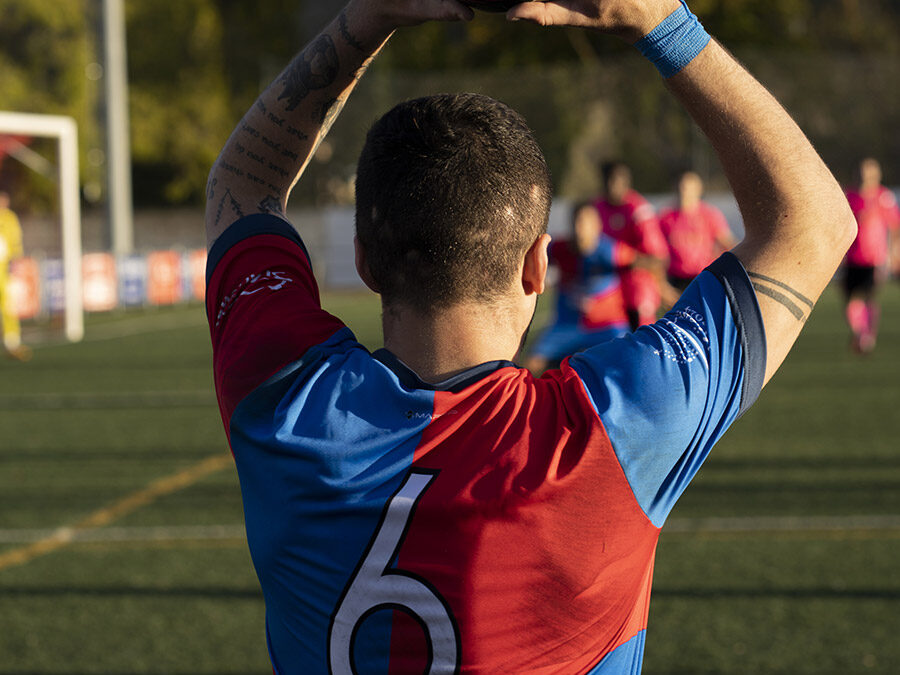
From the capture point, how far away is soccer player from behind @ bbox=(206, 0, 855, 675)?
134cm

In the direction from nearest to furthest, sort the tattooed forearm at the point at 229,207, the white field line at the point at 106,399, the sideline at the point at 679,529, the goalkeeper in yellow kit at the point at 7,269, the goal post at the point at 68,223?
the tattooed forearm at the point at 229,207 < the sideline at the point at 679,529 < the white field line at the point at 106,399 < the goalkeeper in yellow kit at the point at 7,269 < the goal post at the point at 68,223

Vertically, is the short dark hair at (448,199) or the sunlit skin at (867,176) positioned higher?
the short dark hair at (448,199)

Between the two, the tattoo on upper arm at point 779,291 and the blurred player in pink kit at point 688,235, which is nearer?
the tattoo on upper arm at point 779,291

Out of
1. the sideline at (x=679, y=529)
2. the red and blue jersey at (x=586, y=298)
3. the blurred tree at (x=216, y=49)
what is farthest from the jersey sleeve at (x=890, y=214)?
the blurred tree at (x=216, y=49)

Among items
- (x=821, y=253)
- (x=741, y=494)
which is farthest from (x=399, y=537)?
(x=741, y=494)

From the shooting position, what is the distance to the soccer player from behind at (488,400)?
1342mm

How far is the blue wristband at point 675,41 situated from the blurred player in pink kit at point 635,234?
24.1ft

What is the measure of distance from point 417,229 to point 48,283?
19.1m

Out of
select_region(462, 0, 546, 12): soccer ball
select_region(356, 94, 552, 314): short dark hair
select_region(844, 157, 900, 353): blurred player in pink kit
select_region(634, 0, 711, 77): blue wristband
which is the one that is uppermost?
select_region(462, 0, 546, 12): soccer ball

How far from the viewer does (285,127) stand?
5.59 ft

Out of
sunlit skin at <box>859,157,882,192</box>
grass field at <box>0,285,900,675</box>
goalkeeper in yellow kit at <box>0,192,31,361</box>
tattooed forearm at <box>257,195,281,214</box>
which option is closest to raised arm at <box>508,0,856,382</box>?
tattooed forearm at <box>257,195,281,214</box>

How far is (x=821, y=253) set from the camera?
1453 mm

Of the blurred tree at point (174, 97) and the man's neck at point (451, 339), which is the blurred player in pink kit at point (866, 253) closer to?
the man's neck at point (451, 339)

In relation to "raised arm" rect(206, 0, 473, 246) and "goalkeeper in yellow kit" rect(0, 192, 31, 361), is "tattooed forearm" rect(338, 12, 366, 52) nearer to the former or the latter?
"raised arm" rect(206, 0, 473, 246)
